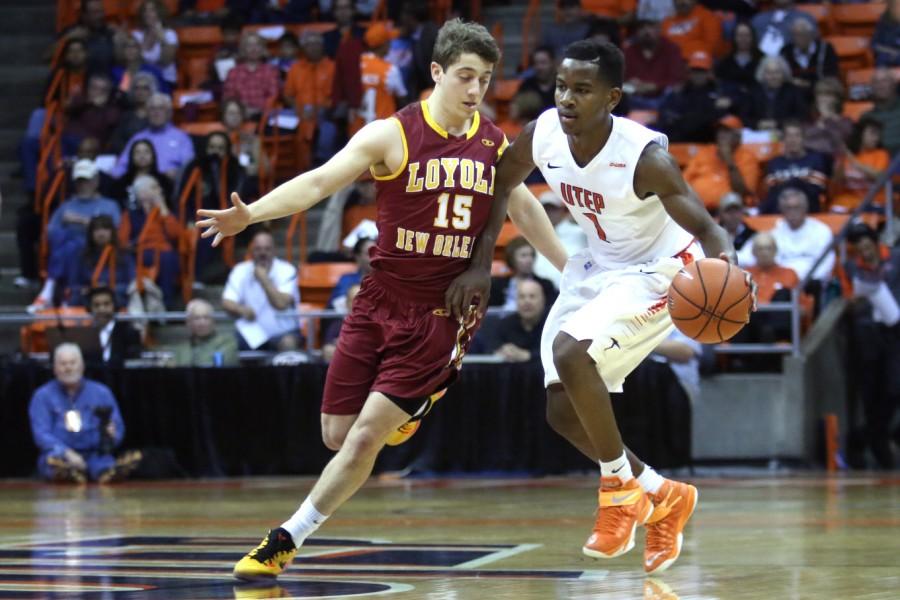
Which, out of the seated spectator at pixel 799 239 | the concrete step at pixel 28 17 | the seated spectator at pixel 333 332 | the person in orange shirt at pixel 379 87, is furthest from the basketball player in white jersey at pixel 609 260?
the concrete step at pixel 28 17

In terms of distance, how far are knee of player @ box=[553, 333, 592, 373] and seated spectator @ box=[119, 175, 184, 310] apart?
863 cm

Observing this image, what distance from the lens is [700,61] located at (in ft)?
48.8

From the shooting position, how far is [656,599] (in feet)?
16.5

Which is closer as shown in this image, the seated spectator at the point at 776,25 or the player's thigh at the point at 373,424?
the player's thigh at the point at 373,424

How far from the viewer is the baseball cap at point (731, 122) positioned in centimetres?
1458

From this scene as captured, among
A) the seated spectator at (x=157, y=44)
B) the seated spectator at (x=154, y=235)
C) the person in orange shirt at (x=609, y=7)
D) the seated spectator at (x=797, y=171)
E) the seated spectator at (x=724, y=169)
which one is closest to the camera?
the seated spectator at (x=797, y=171)

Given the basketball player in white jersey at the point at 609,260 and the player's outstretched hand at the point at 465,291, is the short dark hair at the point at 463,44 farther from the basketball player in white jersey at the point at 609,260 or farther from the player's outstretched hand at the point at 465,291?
the player's outstretched hand at the point at 465,291

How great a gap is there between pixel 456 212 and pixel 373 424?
34.7 inches

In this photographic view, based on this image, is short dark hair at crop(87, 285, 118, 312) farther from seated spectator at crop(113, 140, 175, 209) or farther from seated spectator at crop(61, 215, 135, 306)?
seated spectator at crop(113, 140, 175, 209)

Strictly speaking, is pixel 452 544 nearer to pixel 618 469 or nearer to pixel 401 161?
pixel 618 469

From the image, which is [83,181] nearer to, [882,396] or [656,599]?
[882,396]

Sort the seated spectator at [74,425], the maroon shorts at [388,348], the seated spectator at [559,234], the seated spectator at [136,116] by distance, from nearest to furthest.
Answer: the maroon shorts at [388,348] < the seated spectator at [74,425] < the seated spectator at [559,234] < the seated spectator at [136,116]

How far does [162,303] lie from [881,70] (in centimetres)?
670

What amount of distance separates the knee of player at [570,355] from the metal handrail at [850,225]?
21.5 ft
